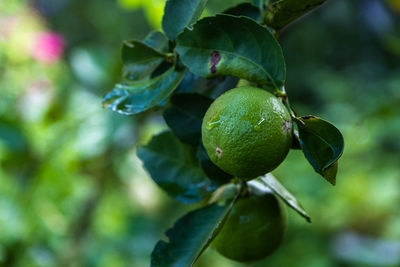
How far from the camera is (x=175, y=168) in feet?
1.80

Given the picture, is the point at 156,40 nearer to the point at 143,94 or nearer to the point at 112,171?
the point at 143,94

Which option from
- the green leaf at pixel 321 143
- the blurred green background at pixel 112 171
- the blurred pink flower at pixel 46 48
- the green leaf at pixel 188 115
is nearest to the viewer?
the green leaf at pixel 321 143

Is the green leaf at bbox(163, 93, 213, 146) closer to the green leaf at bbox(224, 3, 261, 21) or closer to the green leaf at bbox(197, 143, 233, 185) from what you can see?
the green leaf at bbox(197, 143, 233, 185)

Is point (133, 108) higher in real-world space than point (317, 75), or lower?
higher

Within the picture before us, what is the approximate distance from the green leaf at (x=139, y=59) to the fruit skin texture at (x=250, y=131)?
14 cm

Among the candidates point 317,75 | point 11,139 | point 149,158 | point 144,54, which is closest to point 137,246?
point 11,139

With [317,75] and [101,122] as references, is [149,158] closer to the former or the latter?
[101,122]

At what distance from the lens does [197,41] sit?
1.43ft

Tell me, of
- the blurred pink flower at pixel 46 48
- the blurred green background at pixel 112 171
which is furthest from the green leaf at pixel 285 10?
the blurred pink flower at pixel 46 48

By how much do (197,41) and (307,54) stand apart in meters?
2.99

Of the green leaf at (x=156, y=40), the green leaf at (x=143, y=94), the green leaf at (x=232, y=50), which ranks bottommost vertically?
the green leaf at (x=143, y=94)

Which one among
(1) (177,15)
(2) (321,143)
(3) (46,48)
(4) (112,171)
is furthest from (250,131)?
(3) (46,48)

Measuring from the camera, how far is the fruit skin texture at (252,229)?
0.50m

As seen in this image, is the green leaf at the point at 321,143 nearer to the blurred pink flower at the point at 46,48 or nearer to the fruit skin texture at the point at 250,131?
the fruit skin texture at the point at 250,131
